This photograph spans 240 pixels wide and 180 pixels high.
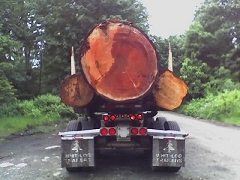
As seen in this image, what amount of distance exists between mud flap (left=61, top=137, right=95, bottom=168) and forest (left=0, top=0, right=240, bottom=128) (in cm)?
920

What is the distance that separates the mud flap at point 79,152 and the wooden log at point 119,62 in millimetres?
901

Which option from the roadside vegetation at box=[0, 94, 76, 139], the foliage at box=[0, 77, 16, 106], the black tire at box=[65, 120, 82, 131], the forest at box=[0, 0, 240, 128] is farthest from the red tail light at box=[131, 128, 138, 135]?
the forest at box=[0, 0, 240, 128]

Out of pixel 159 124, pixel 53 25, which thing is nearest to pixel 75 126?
pixel 159 124

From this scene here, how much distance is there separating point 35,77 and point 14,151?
16.2 metres

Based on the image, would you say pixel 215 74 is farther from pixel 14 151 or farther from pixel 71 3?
pixel 14 151

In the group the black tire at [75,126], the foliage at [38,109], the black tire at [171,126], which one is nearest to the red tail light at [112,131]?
the black tire at [75,126]

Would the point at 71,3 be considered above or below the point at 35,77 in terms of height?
above

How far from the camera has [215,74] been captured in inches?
1003

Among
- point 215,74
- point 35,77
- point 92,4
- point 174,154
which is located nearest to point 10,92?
point 174,154

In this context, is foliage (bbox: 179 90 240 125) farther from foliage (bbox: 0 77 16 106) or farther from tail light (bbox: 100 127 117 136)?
tail light (bbox: 100 127 117 136)

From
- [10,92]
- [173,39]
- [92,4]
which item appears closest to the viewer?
[10,92]

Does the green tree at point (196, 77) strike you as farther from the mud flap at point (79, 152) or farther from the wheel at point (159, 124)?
the mud flap at point (79, 152)

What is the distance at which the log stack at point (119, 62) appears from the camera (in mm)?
5703

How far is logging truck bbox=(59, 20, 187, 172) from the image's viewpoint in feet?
18.7
